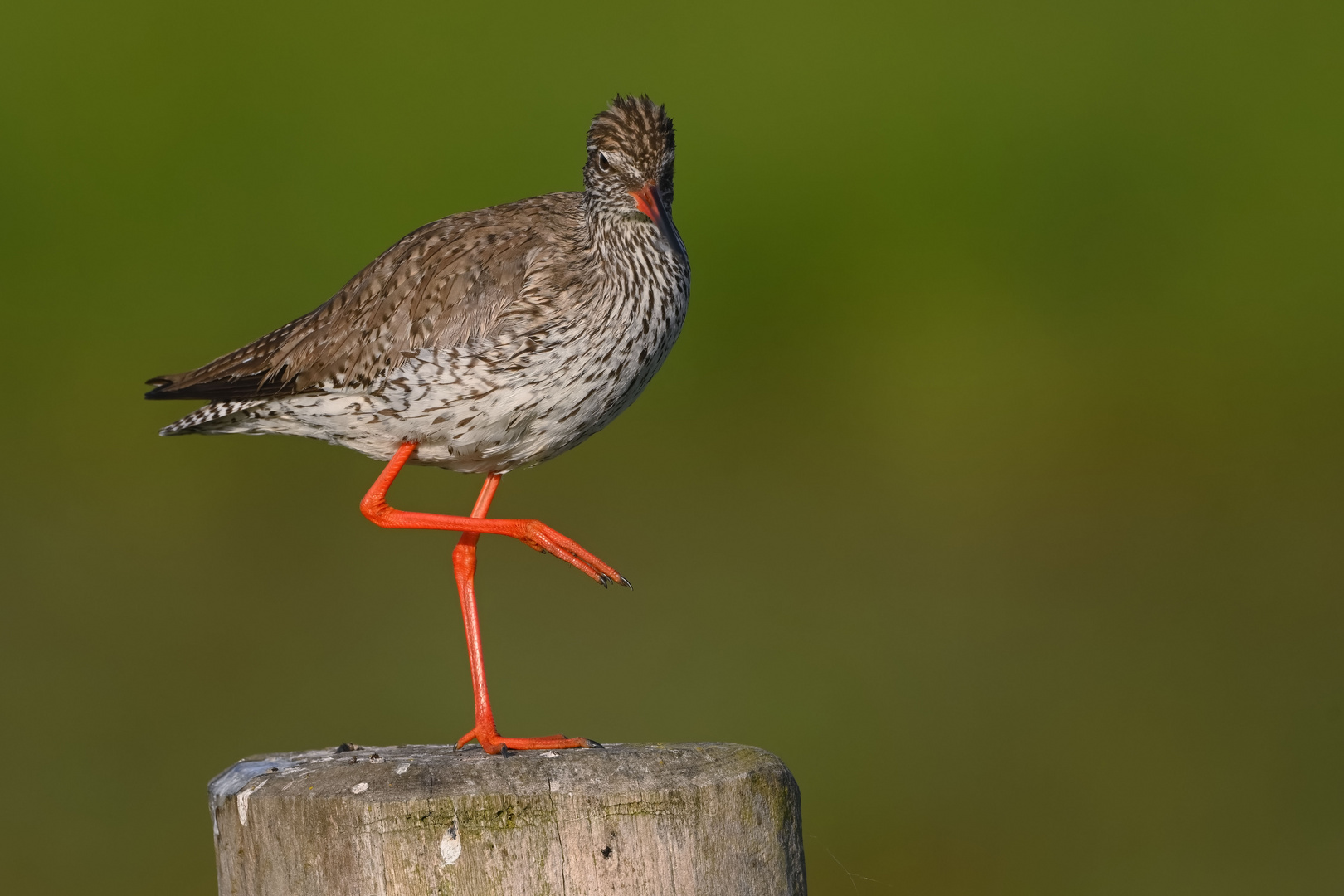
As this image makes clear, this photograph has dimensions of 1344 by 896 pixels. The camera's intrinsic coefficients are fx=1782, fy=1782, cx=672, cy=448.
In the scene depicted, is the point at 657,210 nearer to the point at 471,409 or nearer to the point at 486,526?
the point at 471,409

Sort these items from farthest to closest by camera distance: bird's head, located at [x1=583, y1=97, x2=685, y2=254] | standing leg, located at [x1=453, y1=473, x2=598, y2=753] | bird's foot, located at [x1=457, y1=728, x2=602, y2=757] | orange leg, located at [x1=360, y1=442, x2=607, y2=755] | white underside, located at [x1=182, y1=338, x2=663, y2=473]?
bird's head, located at [x1=583, y1=97, x2=685, y2=254], white underside, located at [x1=182, y1=338, x2=663, y2=473], orange leg, located at [x1=360, y1=442, x2=607, y2=755], standing leg, located at [x1=453, y1=473, x2=598, y2=753], bird's foot, located at [x1=457, y1=728, x2=602, y2=757]

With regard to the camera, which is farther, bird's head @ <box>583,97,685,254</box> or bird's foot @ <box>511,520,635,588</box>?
bird's head @ <box>583,97,685,254</box>

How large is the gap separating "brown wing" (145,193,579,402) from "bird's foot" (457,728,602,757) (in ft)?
4.38

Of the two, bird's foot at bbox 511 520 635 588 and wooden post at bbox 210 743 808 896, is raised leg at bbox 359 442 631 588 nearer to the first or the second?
bird's foot at bbox 511 520 635 588

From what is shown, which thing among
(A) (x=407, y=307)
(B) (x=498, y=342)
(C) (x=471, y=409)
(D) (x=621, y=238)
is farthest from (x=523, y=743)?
(D) (x=621, y=238)

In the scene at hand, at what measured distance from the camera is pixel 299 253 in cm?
1301

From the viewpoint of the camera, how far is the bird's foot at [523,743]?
5176mm

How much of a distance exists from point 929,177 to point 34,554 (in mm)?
7507

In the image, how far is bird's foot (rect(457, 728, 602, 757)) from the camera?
518 cm

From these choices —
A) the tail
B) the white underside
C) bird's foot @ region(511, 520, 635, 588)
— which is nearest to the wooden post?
bird's foot @ region(511, 520, 635, 588)

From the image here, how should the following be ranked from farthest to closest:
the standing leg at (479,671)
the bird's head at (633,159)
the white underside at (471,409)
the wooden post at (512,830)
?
the bird's head at (633,159)
the white underside at (471,409)
the standing leg at (479,671)
the wooden post at (512,830)

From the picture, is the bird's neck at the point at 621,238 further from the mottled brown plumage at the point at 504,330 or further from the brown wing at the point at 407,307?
the brown wing at the point at 407,307

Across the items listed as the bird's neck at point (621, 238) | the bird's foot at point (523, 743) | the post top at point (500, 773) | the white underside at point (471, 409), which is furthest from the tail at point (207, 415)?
the post top at point (500, 773)

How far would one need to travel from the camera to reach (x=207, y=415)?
258 inches
